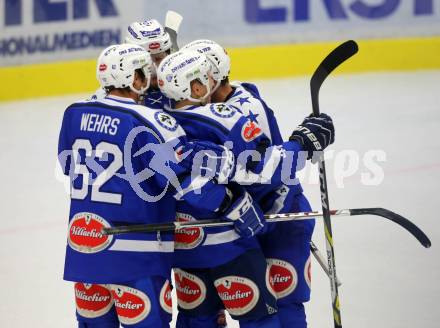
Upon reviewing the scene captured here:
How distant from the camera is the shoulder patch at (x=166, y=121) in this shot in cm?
317

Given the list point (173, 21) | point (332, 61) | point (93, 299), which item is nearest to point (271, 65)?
point (173, 21)

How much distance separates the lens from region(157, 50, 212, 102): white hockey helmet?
3.26m

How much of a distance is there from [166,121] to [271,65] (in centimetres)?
492

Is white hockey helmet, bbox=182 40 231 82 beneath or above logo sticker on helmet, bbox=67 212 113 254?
above

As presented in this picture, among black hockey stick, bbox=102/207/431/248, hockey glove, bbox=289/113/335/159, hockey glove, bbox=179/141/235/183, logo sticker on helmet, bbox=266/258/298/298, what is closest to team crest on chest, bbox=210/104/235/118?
hockey glove, bbox=179/141/235/183

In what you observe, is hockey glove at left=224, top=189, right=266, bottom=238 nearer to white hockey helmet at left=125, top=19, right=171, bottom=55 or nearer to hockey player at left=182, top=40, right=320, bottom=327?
hockey player at left=182, top=40, right=320, bottom=327

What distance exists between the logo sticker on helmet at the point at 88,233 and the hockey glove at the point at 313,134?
690 mm

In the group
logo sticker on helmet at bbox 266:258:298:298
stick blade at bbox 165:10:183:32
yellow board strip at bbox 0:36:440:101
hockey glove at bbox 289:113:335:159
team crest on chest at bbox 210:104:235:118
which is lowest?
logo sticker on helmet at bbox 266:258:298:298

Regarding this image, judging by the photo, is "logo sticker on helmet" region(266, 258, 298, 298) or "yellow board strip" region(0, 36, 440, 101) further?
"yellow board strip" region(0, 36, 440, 101)

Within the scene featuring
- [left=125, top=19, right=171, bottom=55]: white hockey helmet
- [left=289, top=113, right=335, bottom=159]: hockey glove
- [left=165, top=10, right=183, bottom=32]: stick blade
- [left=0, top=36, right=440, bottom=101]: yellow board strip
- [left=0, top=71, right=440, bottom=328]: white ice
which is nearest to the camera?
[left=289, top=113, right=335, bottom=159]: hockey glove

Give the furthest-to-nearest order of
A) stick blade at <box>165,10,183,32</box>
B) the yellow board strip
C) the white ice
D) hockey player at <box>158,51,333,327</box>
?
the yellow board strip
stick blade at <box>165,10,183,32</box>
the white ice
hockey player at <box>158,51,333,327</box>

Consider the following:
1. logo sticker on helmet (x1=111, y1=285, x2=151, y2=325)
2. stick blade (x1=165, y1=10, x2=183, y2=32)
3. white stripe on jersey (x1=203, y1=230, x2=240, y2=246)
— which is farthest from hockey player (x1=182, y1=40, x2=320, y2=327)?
stick blade (x1=165, y1=10, x2=183, y2=32)

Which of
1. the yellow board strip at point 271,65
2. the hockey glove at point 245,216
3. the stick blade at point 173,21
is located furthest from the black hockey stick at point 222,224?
the yellow board strip at point 271,65

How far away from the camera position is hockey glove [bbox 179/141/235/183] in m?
3.20
